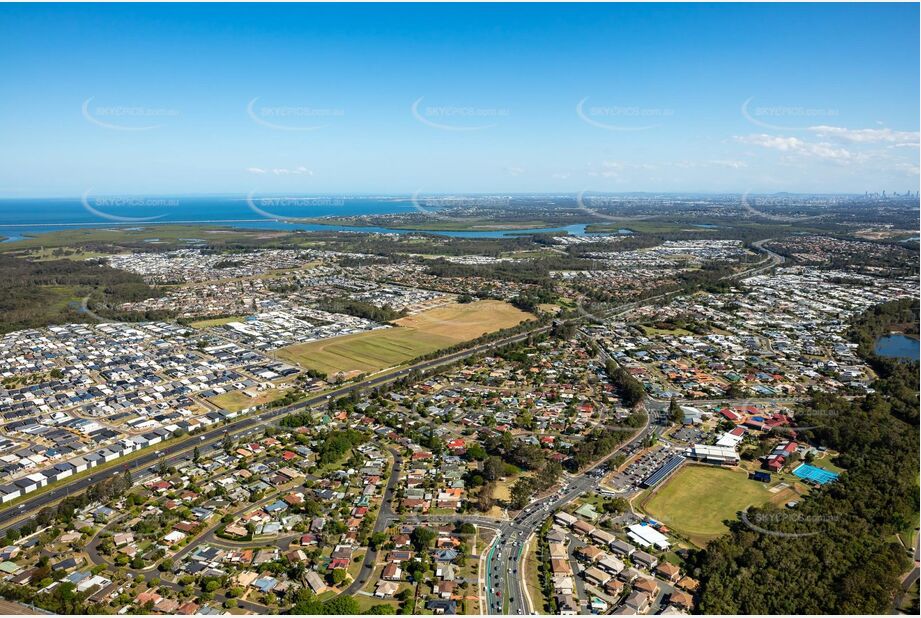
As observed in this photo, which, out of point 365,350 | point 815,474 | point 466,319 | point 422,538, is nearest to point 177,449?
point 422,538

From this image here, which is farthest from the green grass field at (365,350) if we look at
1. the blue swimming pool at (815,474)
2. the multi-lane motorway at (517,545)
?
the blue swimming pool at (815,474)

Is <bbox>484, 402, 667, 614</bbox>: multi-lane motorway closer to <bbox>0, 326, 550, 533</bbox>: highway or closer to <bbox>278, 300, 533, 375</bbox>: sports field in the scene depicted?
<bbox>0, 326, 550, 533</bbox>: highway

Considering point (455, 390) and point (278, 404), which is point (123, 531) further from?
point (455, 390)

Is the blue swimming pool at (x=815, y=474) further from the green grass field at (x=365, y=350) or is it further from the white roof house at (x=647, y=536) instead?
the green grass field at (x=365, y=350)

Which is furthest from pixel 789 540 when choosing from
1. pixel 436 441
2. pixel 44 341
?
pixel 44 341

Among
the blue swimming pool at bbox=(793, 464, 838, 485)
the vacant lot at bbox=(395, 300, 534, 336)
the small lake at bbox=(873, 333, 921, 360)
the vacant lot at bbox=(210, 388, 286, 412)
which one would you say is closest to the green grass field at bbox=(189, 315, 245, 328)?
the vacant lot at bbox=(395, 300, 534, 336)

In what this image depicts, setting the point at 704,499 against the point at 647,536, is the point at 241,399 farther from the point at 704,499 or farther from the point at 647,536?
the point at 704,499
